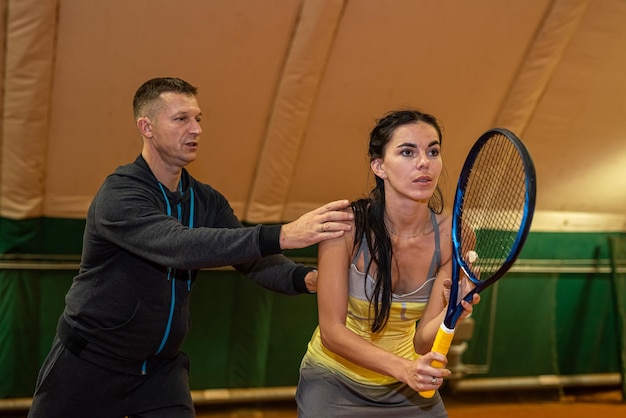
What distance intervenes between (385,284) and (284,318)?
10.6ft

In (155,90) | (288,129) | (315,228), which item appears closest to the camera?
(315,228)

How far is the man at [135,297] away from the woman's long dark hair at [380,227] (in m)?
0.42

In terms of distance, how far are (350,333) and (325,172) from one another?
310 centimetres

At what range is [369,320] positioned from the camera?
3.24 meters

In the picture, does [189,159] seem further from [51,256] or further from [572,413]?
[572,413]

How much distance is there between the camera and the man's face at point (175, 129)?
3676 millimetres

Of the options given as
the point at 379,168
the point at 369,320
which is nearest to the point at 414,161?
the point at 379,168

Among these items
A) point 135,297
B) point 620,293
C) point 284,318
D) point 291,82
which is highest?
point 291,82

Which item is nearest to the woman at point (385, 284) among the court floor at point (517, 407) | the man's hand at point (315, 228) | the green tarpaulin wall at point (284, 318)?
the man's hand at point (315, 228)

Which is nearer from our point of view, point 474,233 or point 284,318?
point 474,233

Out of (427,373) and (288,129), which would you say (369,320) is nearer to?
(427,373)

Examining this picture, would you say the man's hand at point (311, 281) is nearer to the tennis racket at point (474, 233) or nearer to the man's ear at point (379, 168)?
the man's ear at point (379, 168)

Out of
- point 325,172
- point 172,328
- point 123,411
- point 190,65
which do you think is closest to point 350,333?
point 172,328

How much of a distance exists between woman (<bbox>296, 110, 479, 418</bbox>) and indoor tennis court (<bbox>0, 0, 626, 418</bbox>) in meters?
2.14
